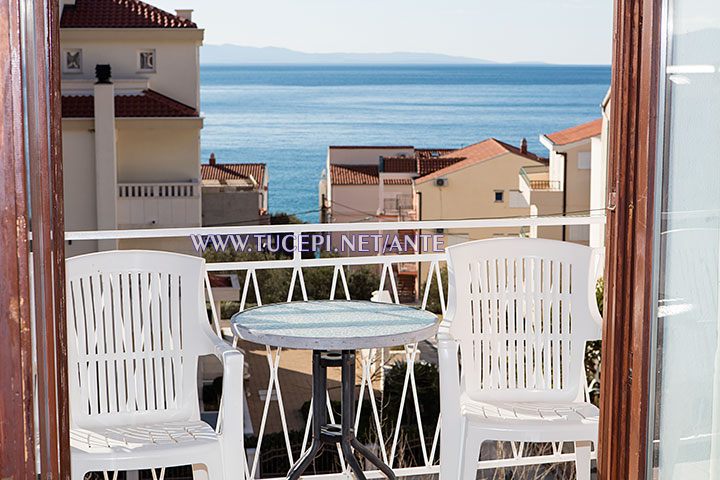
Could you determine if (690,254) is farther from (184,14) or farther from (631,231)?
(184,14)

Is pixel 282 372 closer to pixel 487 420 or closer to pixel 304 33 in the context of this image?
pixel 487 420

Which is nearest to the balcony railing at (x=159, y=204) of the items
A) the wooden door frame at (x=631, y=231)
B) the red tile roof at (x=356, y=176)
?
the red tile roof at (x=356, y=176)

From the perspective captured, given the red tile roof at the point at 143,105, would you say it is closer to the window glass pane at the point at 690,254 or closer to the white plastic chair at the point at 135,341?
the white plastic chair at the point at 135,341

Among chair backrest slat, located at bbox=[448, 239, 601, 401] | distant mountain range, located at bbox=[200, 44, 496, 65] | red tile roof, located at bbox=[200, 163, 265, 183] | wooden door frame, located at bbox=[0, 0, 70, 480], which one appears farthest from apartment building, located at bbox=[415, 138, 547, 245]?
wooden door frame, located at bbox=[0, 0, 70, 480]

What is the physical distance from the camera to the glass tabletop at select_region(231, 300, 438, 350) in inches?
88.7

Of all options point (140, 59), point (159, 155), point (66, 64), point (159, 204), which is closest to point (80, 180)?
point (159, 204)

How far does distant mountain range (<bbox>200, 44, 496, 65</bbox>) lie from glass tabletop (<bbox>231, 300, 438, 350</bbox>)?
32.6 metres

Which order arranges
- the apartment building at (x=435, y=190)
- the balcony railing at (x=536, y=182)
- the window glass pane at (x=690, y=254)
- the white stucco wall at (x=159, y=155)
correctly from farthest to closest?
1. the apartment building at (x=435, y=190)
2. the balcony railing at (x=536, y=182)
3. the white stucco wall at (x=159, y=155)
4. the window glass pane at (x=690, y=254)

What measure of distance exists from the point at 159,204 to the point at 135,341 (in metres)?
12.4

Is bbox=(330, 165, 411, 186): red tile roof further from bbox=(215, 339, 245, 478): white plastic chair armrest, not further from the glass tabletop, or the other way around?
bbox=(215, 339, 245, 478): white plastic chair armrest

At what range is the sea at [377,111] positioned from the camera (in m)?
34.0

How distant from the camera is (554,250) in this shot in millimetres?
2791

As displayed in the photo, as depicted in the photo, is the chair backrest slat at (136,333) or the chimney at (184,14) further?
Result: the chimney at (184,14)

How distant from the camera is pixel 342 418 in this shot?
2.54m
